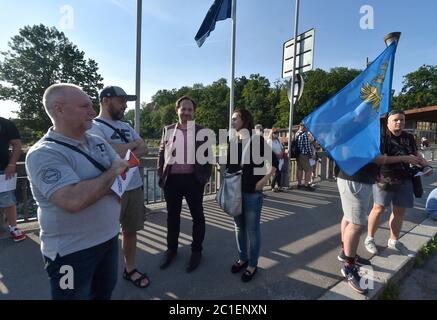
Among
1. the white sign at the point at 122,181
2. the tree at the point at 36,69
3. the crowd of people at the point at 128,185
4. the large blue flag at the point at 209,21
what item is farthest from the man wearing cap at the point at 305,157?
the tree at the point at 36,69

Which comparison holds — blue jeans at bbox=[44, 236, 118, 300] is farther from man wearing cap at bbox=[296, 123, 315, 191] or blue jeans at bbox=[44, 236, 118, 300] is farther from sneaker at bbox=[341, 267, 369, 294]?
man wearing cap at bbox=[296, 123, 315, 191]

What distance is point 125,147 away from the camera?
2561mm

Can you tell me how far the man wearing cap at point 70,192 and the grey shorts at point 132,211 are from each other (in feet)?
2.96

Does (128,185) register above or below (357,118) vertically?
below

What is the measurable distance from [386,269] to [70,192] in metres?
3.53

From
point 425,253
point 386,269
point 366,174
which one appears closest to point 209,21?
point 366,174

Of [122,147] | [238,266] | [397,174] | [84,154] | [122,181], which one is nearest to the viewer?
[84,154]

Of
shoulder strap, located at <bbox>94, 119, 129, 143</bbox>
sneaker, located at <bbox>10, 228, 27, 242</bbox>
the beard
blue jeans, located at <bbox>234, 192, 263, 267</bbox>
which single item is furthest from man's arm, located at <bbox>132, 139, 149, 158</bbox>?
sneaker, located at <bbox>10, 228, 27, 242</bbox>

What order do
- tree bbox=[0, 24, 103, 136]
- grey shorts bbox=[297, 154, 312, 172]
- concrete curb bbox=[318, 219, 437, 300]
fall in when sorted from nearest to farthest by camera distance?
concrete curb bbox=[318, 219, 437, 300]
grey shorts bbox=[297, 154, 312, 172]
tree bbox=[0, 24, 103, 136]

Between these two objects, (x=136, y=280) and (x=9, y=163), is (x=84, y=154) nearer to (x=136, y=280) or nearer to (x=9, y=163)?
(x=136, y=280)

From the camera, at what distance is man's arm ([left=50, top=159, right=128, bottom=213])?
143 centimetres

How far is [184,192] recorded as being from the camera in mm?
3303

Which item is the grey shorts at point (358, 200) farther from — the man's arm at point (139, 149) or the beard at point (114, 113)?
the beard at point (114, 113)

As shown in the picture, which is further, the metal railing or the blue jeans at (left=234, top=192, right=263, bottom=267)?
the metal railing
